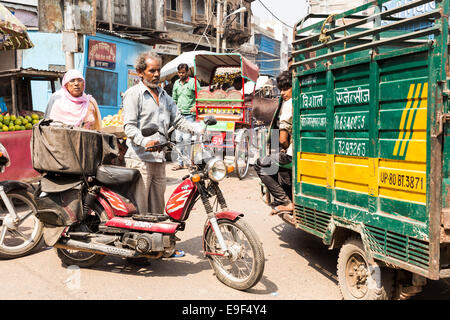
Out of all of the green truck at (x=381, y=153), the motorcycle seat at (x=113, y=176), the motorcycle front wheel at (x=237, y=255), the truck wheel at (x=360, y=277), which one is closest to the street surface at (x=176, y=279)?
the motorcycle front wheel at (x=237, y=255)

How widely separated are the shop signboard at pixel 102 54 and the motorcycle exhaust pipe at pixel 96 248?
11683mm

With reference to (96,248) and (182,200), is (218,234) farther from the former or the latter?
(96,248)

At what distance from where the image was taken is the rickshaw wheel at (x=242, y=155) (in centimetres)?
875

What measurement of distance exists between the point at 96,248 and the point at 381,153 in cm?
261

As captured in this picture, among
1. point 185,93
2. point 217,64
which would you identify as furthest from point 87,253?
point 217,64

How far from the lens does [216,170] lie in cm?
373

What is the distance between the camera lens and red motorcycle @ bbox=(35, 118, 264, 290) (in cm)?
372

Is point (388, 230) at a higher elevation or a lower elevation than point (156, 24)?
lower

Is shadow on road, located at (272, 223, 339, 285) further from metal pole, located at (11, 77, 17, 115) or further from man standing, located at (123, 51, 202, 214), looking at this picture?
metal pole, located at (11, 77, 17, 115)

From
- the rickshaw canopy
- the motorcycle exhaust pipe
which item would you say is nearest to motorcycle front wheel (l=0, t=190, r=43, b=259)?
the motorcycle exhaust pipe

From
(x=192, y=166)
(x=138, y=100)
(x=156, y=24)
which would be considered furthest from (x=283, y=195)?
(x=156, y=24)

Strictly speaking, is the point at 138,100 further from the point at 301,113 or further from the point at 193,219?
the point at 193,219

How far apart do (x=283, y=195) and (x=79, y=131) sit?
2356 mm

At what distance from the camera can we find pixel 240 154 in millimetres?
9000
